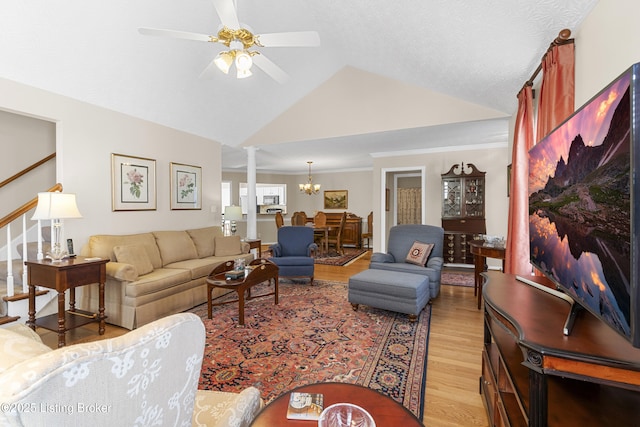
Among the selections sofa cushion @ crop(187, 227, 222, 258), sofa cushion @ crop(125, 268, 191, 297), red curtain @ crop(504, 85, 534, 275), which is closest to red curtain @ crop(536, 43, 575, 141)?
red curtain @ crop(504, 85, 534, 275)

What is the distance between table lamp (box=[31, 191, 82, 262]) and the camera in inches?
104

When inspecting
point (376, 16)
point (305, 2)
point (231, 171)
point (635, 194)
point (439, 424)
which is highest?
point (305, 2)

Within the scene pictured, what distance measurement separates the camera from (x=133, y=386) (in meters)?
0.64

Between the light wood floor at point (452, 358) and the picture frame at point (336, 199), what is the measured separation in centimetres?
543

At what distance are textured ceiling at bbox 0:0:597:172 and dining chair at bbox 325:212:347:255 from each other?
299 cm

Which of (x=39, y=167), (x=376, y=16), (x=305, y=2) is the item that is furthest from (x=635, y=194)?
(x=39, y=167)

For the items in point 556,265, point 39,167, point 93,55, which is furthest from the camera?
point 39,167

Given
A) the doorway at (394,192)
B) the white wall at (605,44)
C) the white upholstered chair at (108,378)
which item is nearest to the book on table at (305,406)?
the white upholstered chair at (108,378)

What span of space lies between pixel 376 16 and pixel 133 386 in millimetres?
3182

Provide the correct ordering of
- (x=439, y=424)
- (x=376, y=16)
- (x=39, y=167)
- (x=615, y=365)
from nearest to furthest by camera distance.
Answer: (x=615, y=365)
(x=439, y=424)
(x=376, y=16)
(x=39, y=167)

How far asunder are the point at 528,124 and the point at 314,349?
2761 mm

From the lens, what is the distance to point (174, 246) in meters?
4.13

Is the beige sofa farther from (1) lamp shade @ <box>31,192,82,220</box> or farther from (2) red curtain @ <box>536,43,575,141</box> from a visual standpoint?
(2) red curtain @ <box>536,43,575,141</box>

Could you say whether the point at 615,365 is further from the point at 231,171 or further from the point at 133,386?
the point at 231,171
